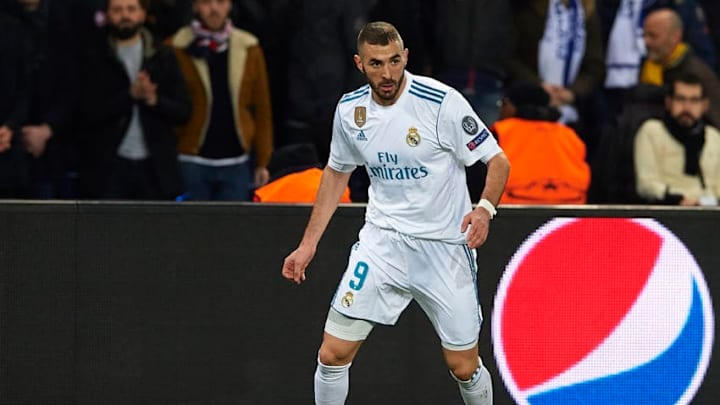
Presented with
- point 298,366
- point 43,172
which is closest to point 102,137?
point 43,172

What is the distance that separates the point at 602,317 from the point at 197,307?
224 cm

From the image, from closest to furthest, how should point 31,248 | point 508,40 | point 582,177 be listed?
point 31,248
point 582,177
point 508,40

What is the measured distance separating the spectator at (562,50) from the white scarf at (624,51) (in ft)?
0.48

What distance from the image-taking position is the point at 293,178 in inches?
348

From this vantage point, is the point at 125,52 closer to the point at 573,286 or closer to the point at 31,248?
the point at 31,248

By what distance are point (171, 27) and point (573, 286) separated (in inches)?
157

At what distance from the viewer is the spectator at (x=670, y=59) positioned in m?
10.9

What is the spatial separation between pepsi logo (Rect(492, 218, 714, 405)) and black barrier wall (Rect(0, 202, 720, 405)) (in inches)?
3.2

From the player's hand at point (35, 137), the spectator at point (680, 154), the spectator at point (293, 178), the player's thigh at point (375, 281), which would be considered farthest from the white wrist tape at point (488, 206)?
the player's hand at point (35, 137)

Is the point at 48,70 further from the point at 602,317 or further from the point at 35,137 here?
the point at 602,317

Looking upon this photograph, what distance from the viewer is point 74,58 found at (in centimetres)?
1020

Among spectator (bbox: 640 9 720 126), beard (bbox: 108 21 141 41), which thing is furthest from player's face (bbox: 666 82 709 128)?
beard (bbox: 108 21 141 41)

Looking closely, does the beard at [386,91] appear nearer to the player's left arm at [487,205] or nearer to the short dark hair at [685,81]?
the player's left arm at [487,205]

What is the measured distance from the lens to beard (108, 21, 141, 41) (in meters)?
10.1
